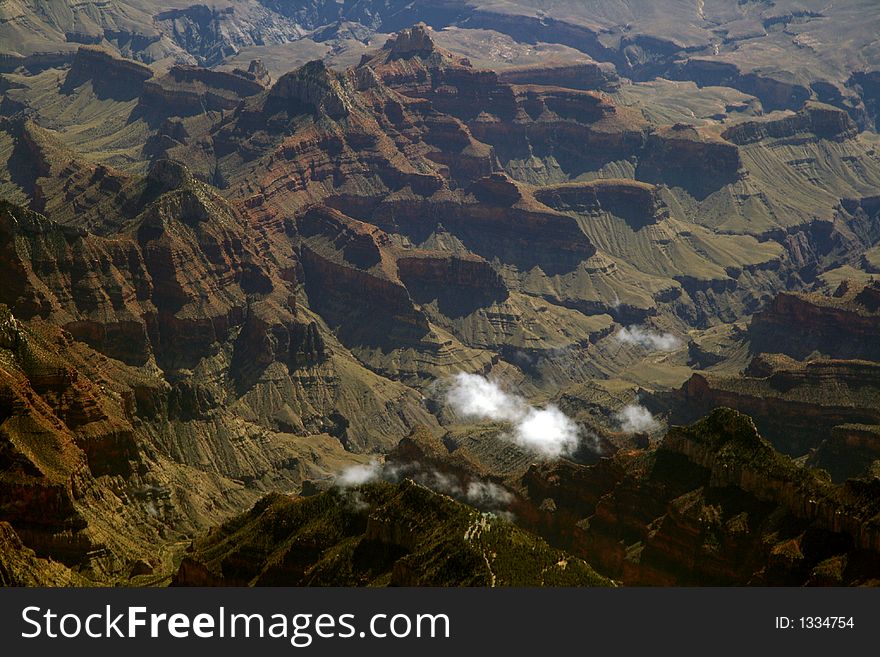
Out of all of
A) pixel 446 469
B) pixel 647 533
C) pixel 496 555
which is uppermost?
pixel 496 555

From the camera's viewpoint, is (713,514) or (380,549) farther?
(713,514)

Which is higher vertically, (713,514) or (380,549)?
(380,549)

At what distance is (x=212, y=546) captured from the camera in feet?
462

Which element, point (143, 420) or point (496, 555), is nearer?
point (496, 555)

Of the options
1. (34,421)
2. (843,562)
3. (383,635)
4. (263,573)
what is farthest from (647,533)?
(34,421)

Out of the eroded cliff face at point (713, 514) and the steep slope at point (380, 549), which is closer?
the steep slope at point (380, 549)

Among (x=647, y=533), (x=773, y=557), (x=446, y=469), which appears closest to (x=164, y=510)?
(x=446, y=469)

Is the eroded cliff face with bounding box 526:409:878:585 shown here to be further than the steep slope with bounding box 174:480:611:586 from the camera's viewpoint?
Yes

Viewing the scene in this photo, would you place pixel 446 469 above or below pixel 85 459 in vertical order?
below

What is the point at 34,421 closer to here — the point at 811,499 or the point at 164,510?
the point at 164,510

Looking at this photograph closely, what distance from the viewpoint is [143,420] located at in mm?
198000

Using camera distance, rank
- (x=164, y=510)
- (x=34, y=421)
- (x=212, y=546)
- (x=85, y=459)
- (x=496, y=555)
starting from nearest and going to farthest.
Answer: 1. (x=496, y=555)
2. (x=212, y=546)
3. (x=34, y=421)
4. (x=85, y=459)
5. (x=164, y=510)

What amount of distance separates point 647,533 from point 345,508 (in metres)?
40.5

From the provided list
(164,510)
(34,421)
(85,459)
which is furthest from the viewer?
(164,510)
